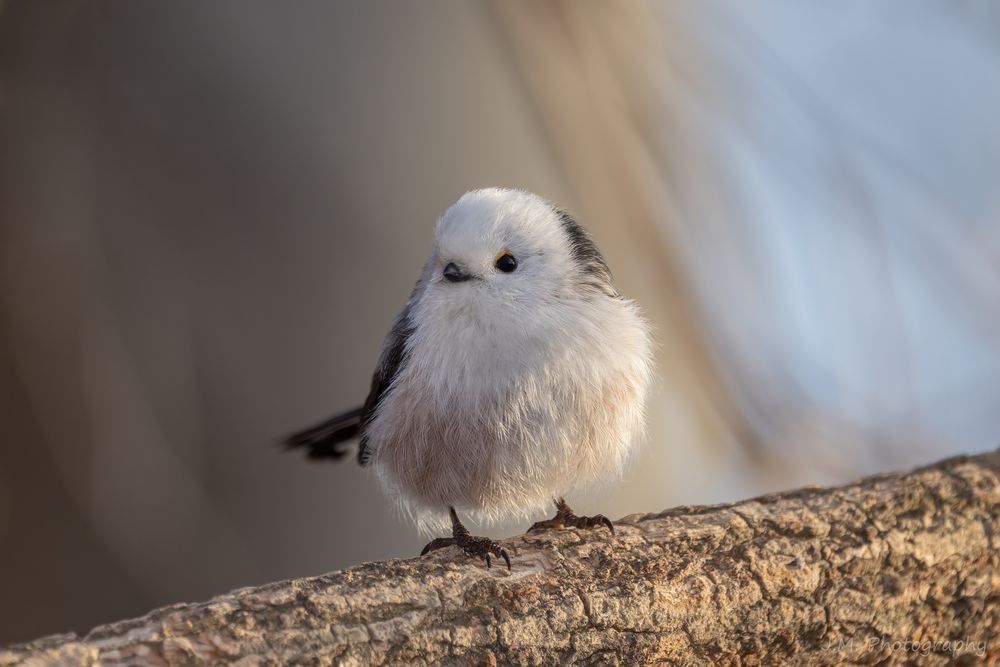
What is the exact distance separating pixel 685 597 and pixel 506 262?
80 centimetres

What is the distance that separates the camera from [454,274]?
187 cm

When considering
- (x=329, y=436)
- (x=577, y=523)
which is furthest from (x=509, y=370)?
(x=329, y=436)

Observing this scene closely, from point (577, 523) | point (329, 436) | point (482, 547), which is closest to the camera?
point (482, 547)

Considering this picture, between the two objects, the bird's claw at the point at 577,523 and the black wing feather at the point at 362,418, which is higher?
the black wing feather at the point at 362,418

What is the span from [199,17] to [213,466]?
1129 millimetres

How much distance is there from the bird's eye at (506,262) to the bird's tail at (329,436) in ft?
1.94

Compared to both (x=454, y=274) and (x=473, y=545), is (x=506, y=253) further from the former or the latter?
(x=473, y=545)

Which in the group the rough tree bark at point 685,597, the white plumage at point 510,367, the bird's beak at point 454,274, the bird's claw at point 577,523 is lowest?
the rough tree bark at point 685,597

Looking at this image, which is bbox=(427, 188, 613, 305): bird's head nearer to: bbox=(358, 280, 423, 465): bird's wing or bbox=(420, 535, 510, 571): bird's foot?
bbox=(358, 280, 423, 465): bird's wing

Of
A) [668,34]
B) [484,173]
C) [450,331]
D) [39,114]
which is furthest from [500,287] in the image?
[668,34]

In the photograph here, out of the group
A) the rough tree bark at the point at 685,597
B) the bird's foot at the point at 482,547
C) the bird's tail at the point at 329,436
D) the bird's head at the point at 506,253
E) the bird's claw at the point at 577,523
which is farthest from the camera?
the bird's tail at the point at 329,436

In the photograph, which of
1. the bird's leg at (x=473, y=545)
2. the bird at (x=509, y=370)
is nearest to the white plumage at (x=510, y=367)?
the bird at (x=509, y=370)

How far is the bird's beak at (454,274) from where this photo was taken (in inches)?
73.7

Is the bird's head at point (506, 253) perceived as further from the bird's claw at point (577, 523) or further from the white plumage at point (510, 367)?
Result: the bird's claw at point (577, 523)
